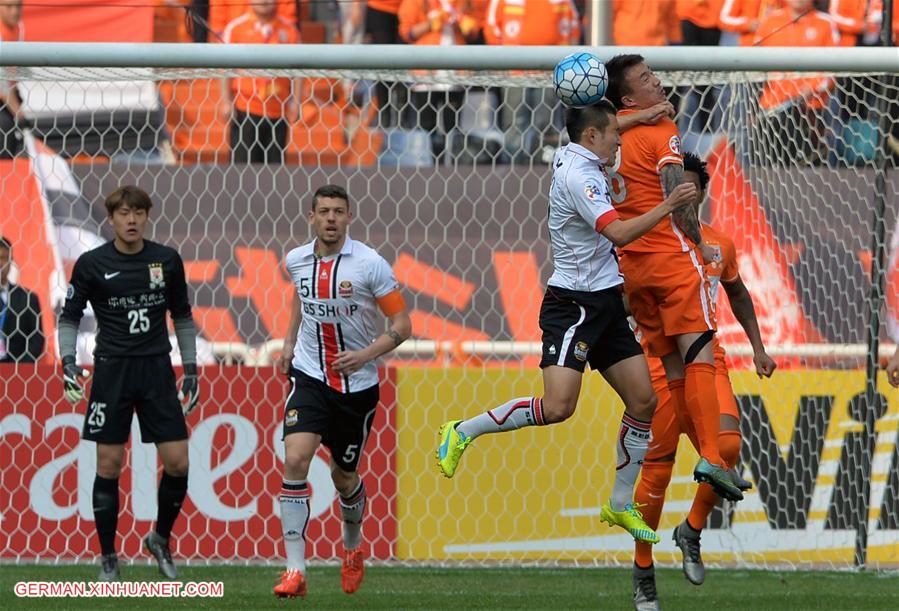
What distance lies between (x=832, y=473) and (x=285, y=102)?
470 cm

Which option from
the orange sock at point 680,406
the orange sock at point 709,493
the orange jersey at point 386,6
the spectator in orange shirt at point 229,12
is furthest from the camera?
the orange jersey at point 386,6

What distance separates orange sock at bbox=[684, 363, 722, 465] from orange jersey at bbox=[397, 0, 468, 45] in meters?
6.07

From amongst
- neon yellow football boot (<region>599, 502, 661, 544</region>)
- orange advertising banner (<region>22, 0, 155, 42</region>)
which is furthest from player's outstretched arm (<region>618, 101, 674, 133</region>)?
orange advertising banner (<region>22, 0, 155, 42</region>)

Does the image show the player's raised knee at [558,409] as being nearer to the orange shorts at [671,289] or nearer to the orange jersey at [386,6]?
the orange shorts at [671,289]

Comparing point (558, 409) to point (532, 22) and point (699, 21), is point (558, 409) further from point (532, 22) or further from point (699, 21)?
point (699, 21)

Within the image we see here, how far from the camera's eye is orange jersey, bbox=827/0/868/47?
11523 mm

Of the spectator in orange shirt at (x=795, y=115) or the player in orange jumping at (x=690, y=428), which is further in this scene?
the spectator in orange shirt at (x=795, y=115)

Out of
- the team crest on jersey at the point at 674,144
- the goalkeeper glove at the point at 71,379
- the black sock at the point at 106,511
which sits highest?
the team crest on jersey at the point at 674,144

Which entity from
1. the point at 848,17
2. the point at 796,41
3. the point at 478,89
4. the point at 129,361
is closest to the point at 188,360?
the point at 129,361

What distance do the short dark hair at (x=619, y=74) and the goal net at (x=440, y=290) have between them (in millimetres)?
1795

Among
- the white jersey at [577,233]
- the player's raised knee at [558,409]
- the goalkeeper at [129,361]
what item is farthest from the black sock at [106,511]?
the white jersey at [577,233]

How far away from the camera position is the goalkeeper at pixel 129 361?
795 centimetres

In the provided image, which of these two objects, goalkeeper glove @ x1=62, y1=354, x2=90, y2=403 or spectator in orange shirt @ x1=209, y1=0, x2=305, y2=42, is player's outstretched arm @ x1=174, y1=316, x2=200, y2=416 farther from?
spectator in orange shirt @ x1=209, y1=0, x2=305, y2=42

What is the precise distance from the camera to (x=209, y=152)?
10.7m
